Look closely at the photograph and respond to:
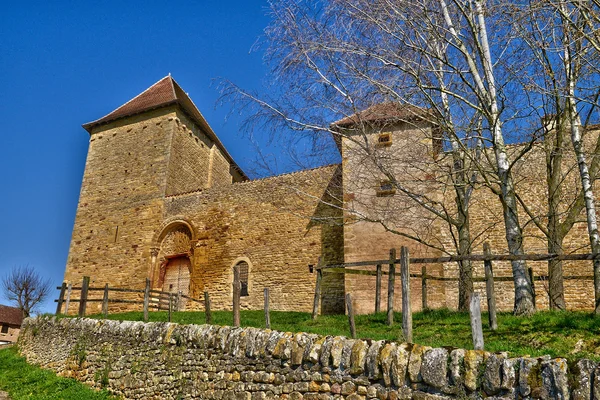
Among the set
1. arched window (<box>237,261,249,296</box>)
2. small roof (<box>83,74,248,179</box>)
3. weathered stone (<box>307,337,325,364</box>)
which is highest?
small roof (<box>83,74,248,179</box>)

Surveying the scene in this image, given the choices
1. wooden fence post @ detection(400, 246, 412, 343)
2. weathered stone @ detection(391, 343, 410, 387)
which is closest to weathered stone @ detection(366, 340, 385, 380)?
weathered stone @ detection(391, 343, 410, 387)

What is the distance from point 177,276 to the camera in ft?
63.2

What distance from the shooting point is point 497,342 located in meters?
5.80

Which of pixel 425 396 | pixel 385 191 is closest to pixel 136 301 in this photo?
pixel 385 191

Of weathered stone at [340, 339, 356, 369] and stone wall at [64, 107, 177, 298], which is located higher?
stone wall at [64, 107, 177, 298]

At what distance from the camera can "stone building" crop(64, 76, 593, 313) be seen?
14.2 m

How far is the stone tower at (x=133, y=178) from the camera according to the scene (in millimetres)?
20000

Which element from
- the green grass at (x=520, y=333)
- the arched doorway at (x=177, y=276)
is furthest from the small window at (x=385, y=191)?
the arched doorway at (x=177, y=276)

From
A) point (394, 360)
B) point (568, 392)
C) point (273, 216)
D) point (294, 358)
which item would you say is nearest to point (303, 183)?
point (273, 216)

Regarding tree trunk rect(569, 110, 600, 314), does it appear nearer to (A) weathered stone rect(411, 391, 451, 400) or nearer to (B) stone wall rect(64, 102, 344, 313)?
(A) weathered stone rect(411, 391, 451, 400)

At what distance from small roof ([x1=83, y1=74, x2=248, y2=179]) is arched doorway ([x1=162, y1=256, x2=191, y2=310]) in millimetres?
5723

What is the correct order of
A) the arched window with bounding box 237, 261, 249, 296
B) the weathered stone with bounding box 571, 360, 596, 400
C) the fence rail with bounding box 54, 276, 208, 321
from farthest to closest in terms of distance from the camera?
the arched window with bounding box 237, 261, 249, 296 < the fence rail with bounding box 54, 276, 208, 321 < the weathered stone with bounding box 571, 360, 596, 400

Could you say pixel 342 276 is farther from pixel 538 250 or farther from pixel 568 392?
pixel 568 392

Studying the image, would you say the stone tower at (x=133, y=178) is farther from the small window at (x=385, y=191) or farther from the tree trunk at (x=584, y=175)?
the tree trunk at (x=584, y=175)
